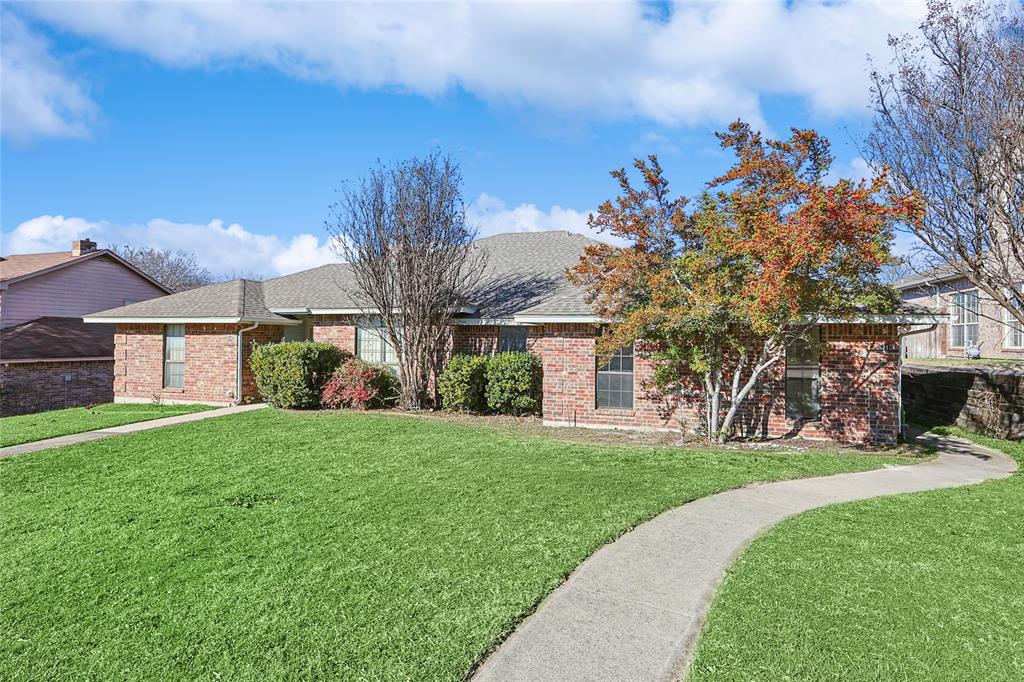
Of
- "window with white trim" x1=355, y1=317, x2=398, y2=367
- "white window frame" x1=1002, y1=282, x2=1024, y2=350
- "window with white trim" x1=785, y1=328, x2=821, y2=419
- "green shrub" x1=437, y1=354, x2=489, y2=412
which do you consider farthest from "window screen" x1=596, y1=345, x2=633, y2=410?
"white window frame" x1=1002, y1=282, x2=1024, y2=350

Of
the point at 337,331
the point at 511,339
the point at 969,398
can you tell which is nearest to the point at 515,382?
the point at 511,339

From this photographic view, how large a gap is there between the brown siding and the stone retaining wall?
2958 cm

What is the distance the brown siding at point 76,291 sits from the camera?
21703 mm

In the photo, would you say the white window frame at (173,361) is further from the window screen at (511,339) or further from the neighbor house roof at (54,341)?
the window screen at (511,339)

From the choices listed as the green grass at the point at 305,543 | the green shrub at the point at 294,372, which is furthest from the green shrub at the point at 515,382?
the green shrub at the point at 294,372

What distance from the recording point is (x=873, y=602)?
4461 millimetres

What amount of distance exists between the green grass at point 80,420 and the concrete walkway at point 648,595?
1145cm

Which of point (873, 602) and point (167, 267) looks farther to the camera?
point (167, 267)

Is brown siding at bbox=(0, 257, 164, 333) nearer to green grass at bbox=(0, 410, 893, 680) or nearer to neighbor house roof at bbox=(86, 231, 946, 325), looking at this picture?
neighbor house roof at bbox=(86, 231, 946, 325)

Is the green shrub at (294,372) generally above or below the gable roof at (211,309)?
below

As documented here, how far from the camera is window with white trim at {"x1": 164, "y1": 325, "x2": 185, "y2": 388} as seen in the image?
17.2 metres

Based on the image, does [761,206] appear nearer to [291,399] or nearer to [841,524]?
[841,524]

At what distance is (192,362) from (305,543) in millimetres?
13306

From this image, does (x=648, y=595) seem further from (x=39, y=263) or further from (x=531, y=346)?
(x=39, y=263)
